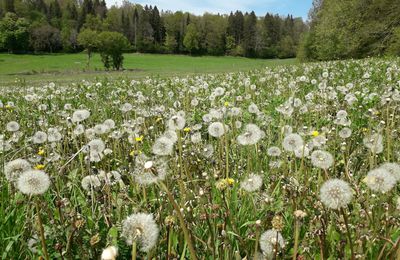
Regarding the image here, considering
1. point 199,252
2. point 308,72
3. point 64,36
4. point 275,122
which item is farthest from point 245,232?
point 64,36

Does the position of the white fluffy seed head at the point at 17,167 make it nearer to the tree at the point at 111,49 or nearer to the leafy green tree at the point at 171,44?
the tree at the point at 111,49

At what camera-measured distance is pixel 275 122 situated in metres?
4.09

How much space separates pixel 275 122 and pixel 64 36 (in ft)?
327

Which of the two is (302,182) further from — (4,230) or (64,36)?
(64,36)

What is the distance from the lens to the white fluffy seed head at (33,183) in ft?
4.58

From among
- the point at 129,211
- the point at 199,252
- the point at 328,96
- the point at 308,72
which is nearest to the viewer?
the point at 199,252

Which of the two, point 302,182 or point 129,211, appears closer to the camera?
point 129,211

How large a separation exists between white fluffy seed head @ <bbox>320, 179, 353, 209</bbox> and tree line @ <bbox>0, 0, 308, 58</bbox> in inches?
3929

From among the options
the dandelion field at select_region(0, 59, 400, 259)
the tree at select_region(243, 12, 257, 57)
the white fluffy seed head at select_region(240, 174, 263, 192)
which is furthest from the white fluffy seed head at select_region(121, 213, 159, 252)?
the tree at select_region(243, 12, 257, 57)

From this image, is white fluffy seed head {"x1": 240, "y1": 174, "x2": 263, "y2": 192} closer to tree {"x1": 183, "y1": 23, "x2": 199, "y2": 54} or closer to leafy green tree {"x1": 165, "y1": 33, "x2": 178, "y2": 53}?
tree {"x1": 183, "y1": 23, "x2": 199, "y2": 54}

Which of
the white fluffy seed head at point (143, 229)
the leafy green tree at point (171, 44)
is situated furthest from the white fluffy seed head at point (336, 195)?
the leafy green tree at point (171, 44)

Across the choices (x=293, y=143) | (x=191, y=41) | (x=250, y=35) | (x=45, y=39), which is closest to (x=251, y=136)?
(x=293, y=143)

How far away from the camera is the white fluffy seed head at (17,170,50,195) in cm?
140

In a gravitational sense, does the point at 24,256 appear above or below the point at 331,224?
below
